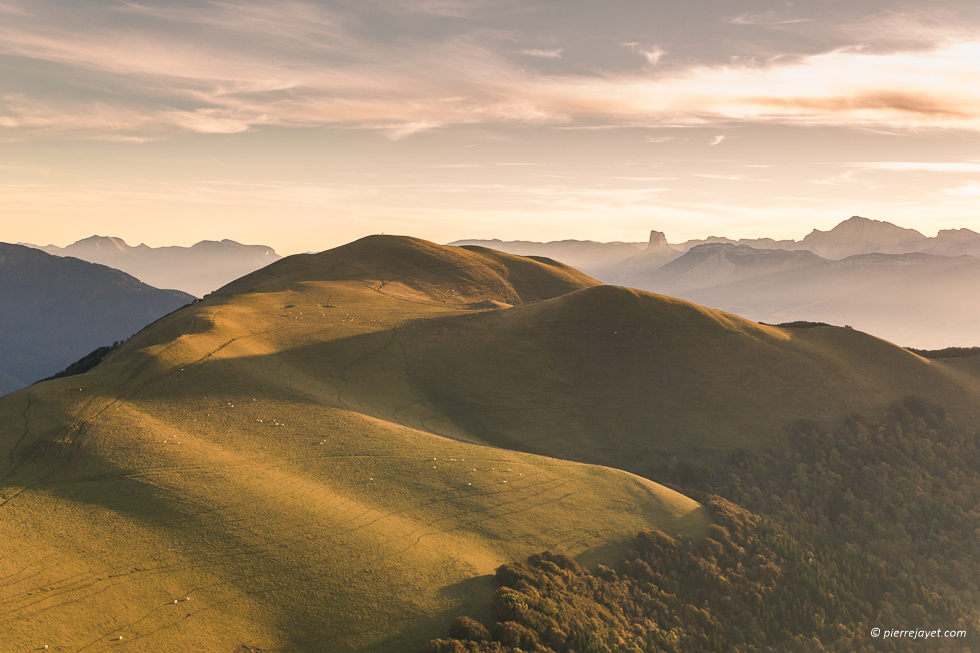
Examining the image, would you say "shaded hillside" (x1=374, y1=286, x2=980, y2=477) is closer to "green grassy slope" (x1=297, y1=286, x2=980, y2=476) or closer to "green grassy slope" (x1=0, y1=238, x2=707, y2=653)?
"green grassy slope" (x1=297, y1=286, x2=980, y2=476)

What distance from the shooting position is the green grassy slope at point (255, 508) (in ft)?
88.0

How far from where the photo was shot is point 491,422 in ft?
194

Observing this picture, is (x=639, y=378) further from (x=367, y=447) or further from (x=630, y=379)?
(x=367, y=447)

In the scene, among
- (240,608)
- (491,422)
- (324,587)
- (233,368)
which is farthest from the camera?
(491,422)

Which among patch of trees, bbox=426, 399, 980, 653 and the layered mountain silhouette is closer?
the layered mountain silhouette

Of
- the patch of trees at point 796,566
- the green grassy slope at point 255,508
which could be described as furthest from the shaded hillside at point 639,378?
the green grassy slope at point 255,508

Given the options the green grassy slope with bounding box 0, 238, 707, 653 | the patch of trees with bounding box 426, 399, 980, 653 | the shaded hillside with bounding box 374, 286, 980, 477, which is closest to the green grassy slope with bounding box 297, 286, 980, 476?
the shaded hillside with bounding box 374, 286, 980, 477

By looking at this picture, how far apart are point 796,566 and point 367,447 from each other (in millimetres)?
31326

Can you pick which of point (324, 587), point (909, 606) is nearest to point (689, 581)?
point (909, 606)

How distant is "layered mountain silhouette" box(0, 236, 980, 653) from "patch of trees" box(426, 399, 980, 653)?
2.05 metres

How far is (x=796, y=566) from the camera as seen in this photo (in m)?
42.2

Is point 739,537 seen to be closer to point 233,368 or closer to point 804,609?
point 804,609

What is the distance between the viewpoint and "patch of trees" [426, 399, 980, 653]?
104 feet

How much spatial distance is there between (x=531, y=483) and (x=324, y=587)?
1741 cm
